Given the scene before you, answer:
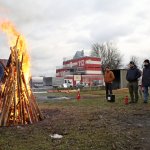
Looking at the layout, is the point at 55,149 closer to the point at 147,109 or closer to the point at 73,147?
the point at 73,147

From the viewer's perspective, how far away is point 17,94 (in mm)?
10719

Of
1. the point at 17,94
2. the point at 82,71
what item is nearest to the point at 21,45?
the point at 17,94

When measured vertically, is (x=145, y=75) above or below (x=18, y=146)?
above

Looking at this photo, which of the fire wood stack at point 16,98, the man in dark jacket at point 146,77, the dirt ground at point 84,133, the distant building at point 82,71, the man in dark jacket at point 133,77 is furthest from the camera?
the distant building at point 82,71

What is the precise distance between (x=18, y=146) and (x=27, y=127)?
231 centimetres

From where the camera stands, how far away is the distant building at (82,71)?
219 feet

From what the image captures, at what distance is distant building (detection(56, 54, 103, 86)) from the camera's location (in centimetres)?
6688

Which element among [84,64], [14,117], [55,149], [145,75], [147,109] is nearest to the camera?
[55,149]

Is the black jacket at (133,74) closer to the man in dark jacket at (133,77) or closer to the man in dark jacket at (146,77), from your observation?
the man in dark jacket at (133,77)

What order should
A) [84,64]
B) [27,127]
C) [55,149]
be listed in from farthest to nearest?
1. [84,64]
2. [27,127]
3. [55,149]

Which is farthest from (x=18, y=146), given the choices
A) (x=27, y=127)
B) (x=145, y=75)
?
(x=145, y=75)

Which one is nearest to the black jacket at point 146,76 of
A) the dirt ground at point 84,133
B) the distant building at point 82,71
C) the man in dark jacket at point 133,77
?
the man in dark jacket at point 133,77

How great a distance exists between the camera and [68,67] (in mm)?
73938

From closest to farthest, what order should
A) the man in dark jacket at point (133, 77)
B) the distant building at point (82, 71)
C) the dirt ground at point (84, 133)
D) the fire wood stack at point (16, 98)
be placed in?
the dirt ground at point (84, 133)
the fire wood stack at point (16, 98)
the man in dark jacket at point (133, 77)
the distant building at point (82, 71)
